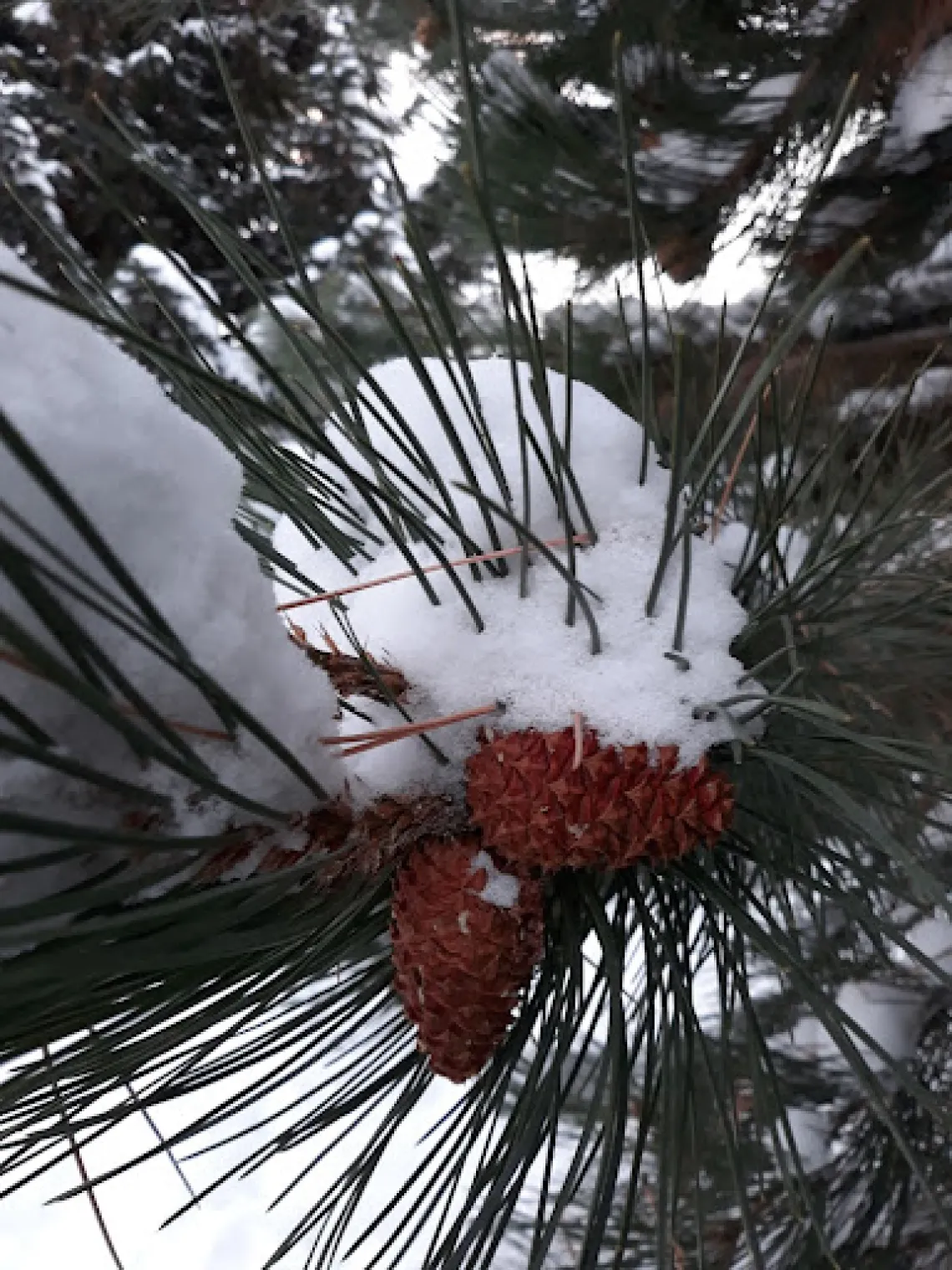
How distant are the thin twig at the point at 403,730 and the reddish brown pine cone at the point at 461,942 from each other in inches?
1.6

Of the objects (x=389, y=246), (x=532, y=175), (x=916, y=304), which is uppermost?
(x=389, y=246)

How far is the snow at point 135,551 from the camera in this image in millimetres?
188

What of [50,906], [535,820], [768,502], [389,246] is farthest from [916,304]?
[389,246]

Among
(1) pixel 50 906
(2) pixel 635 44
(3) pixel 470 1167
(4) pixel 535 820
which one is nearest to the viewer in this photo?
(1) pixel 50 906

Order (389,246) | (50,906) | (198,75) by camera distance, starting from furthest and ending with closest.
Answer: (198,75) < (389,246) < (50,906)

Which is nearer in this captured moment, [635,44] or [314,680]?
[314,680]

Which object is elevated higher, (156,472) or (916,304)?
(916,304)

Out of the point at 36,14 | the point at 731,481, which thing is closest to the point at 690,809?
the point at 731,481

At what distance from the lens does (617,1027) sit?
0.28m

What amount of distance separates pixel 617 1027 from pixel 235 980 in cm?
11

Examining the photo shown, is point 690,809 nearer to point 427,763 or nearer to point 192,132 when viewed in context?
point 427,763

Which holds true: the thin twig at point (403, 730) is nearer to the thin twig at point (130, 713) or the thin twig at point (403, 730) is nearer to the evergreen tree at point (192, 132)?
the thin twig at point (130, 713)

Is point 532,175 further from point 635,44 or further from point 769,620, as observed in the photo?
point 769,620

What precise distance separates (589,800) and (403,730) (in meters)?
0.05
